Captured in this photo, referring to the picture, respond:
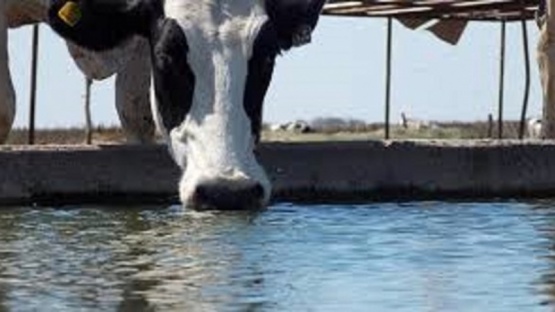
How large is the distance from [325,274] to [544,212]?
2783 mm

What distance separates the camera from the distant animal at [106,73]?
9523mm

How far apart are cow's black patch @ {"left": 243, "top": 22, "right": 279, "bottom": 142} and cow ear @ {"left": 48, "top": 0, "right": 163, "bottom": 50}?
0.84 metres

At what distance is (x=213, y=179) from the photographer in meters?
7.10

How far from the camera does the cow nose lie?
22.8 feet

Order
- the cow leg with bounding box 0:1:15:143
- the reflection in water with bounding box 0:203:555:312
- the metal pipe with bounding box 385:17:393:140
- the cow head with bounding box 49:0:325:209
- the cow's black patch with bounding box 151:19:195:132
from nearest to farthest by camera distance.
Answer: the reflection in water with bounding box 0:203:555:312 → the cow head with bounding box 49:0:325:209 → the cow's black patch with bounding box 151:19:195:132 → the cow leg with bounding box 0:1:15:143 → the metal pipe with bounding box 385:17:393:140

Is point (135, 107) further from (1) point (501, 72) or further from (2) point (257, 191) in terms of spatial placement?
(1) point (501, 72)

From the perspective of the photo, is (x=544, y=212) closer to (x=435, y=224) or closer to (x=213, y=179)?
A: (x=435, y=224)

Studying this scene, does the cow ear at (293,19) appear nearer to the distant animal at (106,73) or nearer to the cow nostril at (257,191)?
the distant animal at (106,73)

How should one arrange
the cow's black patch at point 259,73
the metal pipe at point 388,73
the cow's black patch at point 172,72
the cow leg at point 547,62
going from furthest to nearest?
the metal pipe at point 388,73, the cow leg at point 547,62, the cow's black patch at point 172,72, the cow's black patch at point 259,73

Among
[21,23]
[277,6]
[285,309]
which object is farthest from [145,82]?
[285,309]

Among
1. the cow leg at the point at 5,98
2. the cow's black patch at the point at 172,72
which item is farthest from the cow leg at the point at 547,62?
the cow's black patch at the point at 172,72

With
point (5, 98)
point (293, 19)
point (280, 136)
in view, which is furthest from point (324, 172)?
point (280, 136)

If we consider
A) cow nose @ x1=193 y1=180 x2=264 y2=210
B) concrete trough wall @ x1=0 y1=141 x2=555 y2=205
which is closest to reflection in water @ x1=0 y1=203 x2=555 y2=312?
cow nose @ x1=193 y1=180 x2=264 y2=210

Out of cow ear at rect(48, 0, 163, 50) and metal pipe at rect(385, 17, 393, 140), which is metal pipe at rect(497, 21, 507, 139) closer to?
metal pipe at rect(385, 17, 393, 140)
